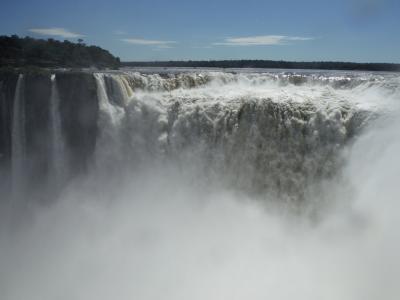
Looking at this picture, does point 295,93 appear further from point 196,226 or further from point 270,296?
point 270,296

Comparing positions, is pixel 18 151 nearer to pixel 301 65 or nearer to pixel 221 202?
pixel 221 202

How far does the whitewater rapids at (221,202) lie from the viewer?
8766 mm

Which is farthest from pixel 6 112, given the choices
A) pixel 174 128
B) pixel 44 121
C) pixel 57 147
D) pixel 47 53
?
pixel 47 53

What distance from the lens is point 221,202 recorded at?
10938 millimetres

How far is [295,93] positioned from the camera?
11875 mm

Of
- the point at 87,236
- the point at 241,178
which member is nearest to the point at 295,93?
the point at 241,178

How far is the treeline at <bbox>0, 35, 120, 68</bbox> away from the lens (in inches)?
857

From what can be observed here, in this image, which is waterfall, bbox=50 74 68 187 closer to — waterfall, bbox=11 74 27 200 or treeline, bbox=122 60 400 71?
waterfall, bbox=11 74 27 200

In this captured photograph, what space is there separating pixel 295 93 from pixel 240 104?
184 centimetres

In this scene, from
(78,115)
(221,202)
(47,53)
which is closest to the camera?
(221,202)

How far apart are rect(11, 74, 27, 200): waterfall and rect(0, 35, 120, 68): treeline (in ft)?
27.5

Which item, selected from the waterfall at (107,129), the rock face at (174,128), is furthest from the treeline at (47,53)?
the waterfall at (107,129)

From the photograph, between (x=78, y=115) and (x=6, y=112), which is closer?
(x=78, y=115)

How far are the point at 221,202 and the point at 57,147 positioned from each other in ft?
17.9
